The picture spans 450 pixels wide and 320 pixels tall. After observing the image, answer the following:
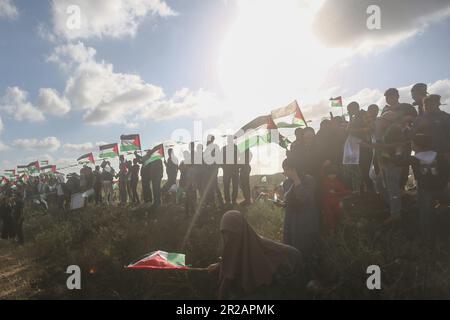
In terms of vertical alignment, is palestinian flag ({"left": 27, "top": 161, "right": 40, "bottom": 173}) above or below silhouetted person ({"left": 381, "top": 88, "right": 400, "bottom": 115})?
below

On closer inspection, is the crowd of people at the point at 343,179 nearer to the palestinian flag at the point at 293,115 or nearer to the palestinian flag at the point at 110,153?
the palestinian flag at the point at 293,115

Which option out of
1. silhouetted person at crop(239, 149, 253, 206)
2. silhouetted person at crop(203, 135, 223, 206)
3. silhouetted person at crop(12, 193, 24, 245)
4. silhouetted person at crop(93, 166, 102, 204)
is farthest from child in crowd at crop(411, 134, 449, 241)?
silhouetted person at crop(93, 166, 102, 204)

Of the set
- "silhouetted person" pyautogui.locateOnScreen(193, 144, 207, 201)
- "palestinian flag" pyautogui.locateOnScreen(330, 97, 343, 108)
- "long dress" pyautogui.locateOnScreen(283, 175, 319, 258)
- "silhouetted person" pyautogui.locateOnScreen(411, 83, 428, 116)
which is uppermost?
"palestinian flag" pyautogui.locateOnScreen(330, 97, 343, 108)

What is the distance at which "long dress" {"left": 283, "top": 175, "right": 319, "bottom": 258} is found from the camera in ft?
19.5

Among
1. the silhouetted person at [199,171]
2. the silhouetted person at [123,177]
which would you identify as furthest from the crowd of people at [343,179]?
the silhouetted person at [123,177]

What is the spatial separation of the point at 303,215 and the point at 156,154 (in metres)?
9.17

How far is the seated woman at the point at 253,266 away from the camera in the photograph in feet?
14.8

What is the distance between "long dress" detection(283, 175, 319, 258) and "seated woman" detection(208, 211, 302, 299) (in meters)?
1.24

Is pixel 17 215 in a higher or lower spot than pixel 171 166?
lower

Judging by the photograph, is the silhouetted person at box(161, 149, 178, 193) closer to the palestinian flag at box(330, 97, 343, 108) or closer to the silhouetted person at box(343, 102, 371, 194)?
the palestinian flag at box(330, 97, 343, 108)

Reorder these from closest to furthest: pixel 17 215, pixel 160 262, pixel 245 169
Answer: pixel 160 262, pixel 245 169, pixel 17 215

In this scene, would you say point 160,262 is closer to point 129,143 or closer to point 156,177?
point 156,177

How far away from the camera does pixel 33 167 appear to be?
2919cm

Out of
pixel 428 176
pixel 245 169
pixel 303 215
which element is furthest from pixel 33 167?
pixel 428 176
